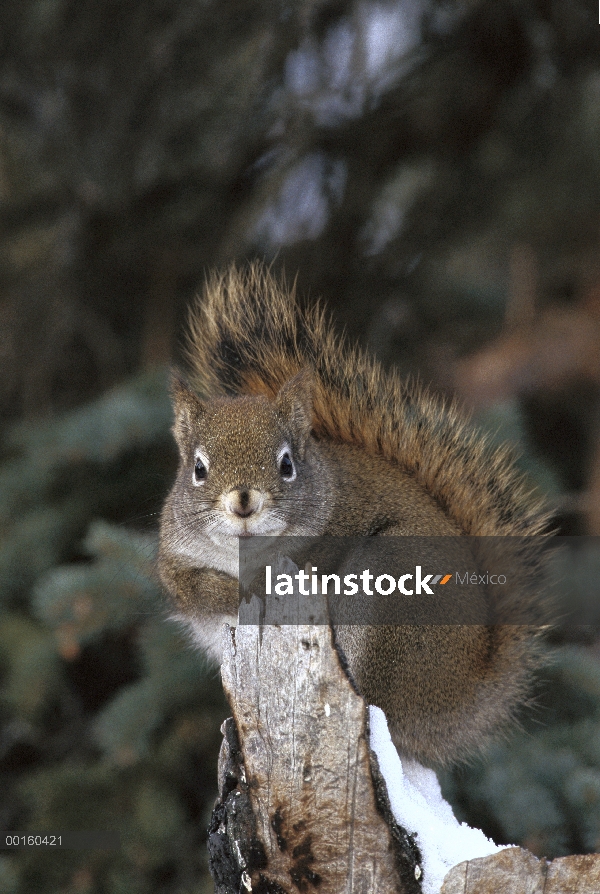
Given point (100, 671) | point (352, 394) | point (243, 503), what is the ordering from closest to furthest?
point (243, 503) → point (352, 394) → point (100, 671)

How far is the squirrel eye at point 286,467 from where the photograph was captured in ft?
4.04

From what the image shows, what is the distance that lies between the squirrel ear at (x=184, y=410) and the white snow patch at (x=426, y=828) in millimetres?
486

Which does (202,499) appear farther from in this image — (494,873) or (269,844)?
(494,873)

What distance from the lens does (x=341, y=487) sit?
4.30ft

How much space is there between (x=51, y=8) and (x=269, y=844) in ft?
6.04

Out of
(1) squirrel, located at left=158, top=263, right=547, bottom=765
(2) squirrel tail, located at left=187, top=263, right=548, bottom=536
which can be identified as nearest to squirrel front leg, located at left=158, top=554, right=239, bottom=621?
(1) squirrel, located at left=158, top=263, right=547, bottom=765

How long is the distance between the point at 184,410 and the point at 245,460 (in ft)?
0.52

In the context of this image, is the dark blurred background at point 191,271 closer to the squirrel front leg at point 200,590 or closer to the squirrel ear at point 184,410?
the squirrel front leg at point 200,590

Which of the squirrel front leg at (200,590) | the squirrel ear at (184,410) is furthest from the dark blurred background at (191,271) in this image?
the squirrel ear at (184,410)

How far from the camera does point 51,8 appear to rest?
2031 mm

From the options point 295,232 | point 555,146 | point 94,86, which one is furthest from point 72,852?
point 555,146

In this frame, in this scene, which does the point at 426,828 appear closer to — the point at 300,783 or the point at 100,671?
the point at 300,783

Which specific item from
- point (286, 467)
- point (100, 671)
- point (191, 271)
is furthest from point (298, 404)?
point (191, 271)

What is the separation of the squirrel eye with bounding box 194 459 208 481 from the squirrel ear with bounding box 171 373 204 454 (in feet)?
0.20
